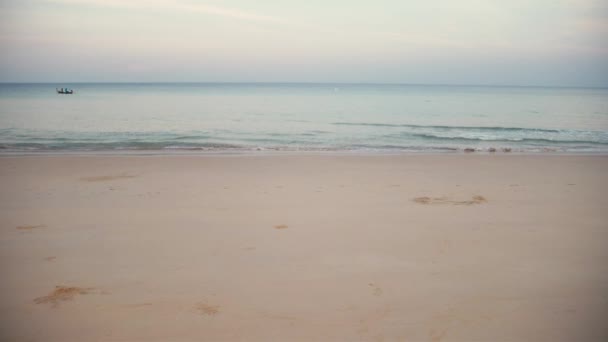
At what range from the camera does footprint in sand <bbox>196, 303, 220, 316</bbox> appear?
3629mm

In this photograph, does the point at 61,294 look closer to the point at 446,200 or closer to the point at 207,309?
the point at 207,309

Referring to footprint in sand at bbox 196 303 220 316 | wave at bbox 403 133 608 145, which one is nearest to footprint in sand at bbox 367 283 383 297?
footprint in sand at bbox 196 303 220 316

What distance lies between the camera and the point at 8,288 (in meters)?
4.10

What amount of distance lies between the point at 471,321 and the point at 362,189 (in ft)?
15.8

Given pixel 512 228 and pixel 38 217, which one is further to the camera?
pixel 38 217

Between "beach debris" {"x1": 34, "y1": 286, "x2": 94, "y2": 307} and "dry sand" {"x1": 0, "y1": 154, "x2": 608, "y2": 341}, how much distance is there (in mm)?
19

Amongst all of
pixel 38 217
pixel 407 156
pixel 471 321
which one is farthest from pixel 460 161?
pixel 38 217

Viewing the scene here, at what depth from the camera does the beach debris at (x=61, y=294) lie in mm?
3832

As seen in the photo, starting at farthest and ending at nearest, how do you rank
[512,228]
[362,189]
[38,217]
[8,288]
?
[362,189], [38,217], [512,228], [8,288]

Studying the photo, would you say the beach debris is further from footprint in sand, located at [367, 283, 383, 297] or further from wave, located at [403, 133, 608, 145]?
wave, located at [403, 133, 608, 145]

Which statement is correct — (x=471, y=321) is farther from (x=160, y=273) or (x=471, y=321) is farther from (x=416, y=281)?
(x=160, y=273)

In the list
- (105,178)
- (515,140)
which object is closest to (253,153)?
Result: (105,178)

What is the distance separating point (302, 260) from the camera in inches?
187

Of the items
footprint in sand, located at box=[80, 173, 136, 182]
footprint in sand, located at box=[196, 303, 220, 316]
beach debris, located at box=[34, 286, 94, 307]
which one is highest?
footprint in sand, located at box=[80, 173, 136, 182]
